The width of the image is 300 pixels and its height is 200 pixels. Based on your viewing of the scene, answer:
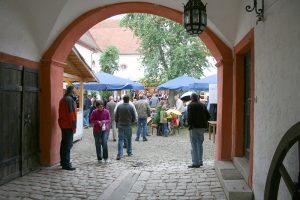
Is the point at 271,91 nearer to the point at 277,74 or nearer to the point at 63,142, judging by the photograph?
the point at 277,74

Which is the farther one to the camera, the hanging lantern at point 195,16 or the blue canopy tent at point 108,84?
the blue canopy tent at point 108,84

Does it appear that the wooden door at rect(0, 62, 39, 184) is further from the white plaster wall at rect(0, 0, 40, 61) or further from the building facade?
the white plaster wall at rect(0, 0, 40, 61)

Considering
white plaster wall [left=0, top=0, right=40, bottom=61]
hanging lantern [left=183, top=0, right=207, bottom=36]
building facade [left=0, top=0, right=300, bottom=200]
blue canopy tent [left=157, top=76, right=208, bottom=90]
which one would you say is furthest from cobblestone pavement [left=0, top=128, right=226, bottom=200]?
blue canopy tent [left=157, top=76, right=208, bottom=90]

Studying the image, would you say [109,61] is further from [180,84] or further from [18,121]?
[18,121]

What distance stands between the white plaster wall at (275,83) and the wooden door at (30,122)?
453 cm

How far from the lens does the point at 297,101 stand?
358 cm

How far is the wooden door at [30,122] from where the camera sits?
7.59 meters

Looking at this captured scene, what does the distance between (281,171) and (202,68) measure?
2440 centimetres

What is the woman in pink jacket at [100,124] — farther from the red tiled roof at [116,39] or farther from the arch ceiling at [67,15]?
the red tiled roof at [116,39]

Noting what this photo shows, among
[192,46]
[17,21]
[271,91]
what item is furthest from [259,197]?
[192,46]

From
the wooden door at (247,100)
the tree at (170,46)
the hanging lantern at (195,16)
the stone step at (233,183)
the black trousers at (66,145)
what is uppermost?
the tree at (170,46)

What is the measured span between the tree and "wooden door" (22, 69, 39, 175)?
19.0m

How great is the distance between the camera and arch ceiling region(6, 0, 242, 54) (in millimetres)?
7748

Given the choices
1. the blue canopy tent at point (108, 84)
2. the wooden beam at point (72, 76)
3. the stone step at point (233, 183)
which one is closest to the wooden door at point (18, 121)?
the stone step at point (233, 183)
